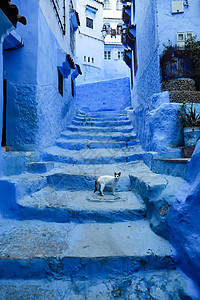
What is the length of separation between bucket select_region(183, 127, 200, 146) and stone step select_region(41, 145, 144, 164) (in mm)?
1589

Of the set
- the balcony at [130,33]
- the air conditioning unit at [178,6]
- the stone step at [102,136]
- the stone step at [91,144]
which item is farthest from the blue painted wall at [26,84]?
the balcony at [130,33]

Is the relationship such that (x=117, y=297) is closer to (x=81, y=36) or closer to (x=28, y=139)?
(x=28, y=139)

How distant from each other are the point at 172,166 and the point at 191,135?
996mm

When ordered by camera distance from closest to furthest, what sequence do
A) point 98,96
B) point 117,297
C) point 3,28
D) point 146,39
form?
point 117,297, point 3,28, point 146,39, point 98,96

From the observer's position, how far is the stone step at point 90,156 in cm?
473

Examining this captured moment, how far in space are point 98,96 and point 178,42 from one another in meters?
10.4

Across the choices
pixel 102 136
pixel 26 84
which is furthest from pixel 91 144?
pixel 26 84

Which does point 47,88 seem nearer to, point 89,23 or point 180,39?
point 180,39

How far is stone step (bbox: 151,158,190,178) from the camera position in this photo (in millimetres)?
2369

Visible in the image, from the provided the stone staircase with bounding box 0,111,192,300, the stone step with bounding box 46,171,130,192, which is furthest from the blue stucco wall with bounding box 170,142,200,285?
the stone step with bounding box 46,171,130,192

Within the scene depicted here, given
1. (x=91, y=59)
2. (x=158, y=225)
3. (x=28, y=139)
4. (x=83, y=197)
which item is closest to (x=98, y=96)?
(x=91, y=59)

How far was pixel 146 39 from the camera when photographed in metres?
6.23

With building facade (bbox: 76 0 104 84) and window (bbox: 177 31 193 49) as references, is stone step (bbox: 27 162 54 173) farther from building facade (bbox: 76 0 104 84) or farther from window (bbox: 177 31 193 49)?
building facade (bbox: 76 0 104 84)

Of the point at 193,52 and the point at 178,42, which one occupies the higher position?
the point at 178,42
